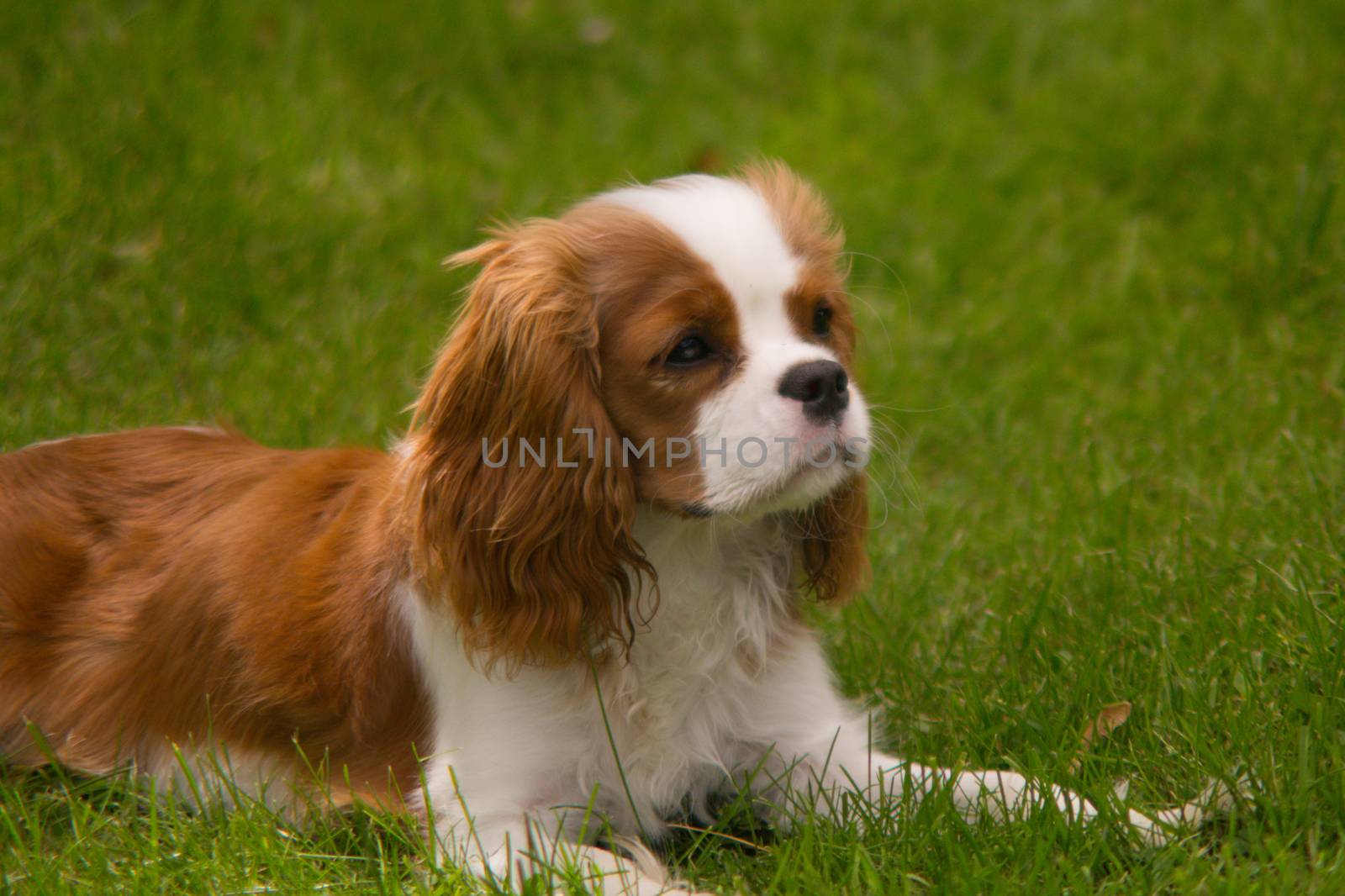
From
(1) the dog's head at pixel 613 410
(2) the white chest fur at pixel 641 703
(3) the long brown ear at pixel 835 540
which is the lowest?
(2) the white chest fur at pixel 641 703

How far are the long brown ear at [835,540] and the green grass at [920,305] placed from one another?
1.39 ft

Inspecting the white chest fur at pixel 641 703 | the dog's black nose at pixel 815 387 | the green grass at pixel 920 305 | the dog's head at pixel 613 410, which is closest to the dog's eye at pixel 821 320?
the dog's head at pixel 613 410

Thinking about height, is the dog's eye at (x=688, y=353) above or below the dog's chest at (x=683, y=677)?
above

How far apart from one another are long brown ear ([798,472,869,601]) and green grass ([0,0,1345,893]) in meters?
0.42

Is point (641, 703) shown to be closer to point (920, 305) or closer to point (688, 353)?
point (688, 353)

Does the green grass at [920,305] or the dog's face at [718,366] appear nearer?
the dog's face at [718,366]

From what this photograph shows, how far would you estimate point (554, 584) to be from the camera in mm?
2930

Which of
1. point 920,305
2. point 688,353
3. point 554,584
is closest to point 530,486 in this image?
point 554,584

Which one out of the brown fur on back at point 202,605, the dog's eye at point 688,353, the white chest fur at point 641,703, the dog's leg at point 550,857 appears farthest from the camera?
the brown fur on back at point 202,605

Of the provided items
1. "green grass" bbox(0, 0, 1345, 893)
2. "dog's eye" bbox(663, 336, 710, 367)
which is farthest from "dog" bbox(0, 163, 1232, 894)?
"green grass" bbox(0, 0, 1345, 893)

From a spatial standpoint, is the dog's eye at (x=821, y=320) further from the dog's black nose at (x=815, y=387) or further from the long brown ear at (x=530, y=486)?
the long brown ear at (x=530, y=486)

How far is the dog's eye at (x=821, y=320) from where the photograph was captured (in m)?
3.03

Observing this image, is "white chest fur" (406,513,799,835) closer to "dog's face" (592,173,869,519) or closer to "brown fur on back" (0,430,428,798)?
"brown fur on back" (0,430,428,798)

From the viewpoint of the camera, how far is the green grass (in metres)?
3.01
